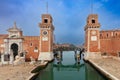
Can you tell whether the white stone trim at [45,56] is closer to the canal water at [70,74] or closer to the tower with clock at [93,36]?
the tower with clock at [93,36]

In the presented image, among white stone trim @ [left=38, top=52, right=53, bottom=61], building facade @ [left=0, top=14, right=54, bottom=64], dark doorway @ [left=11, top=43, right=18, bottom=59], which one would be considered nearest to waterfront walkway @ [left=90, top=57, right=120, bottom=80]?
white stone trim @ [left=38, top=52, right=53, bottom=61]

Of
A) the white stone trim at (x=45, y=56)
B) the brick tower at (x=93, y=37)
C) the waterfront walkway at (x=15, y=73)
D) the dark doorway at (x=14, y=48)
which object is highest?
the brick tower at (x=93, y=37)

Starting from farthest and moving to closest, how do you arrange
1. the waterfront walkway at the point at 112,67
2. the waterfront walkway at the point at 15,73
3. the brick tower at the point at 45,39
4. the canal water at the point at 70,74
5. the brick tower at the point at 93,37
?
the brick tower at the point at 93,37, the brick tower at the point at 45,39, the canal water at the point at 70,74, the waterfront walkway at the point at 112,67, the waterfront walkway at the point at 15,73

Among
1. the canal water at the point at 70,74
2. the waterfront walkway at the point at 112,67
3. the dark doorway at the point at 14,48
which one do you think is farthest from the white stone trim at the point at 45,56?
the waterfront walkway at the point at 112,67

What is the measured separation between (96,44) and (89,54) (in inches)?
86.3

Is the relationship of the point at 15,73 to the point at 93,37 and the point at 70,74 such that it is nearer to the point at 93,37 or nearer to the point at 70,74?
the point at 70,74

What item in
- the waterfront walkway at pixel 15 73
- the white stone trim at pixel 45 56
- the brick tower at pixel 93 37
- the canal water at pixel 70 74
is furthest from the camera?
the brick tower at pixel 93 37

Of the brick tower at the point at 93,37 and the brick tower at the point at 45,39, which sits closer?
the brick tower at the point at 45,39

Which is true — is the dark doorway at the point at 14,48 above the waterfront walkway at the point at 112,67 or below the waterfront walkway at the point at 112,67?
above

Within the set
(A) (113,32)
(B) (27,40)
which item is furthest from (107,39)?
(B) (27,40)

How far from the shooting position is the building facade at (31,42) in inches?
1435

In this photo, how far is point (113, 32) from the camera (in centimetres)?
4956

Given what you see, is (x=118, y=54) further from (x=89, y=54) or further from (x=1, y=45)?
(x=1, y=45)

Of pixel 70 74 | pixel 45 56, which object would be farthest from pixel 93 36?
pixel 70 74
